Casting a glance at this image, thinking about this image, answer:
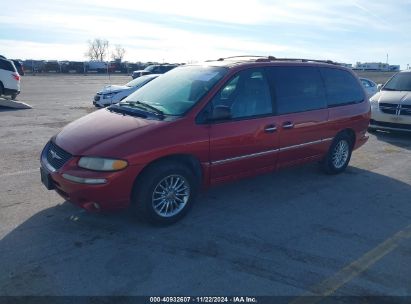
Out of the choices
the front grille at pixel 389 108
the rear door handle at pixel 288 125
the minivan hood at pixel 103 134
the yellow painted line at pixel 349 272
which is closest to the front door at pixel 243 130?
the rear door handle at pixel 288 125

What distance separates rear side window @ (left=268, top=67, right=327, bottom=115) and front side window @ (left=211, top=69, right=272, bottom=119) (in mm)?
197

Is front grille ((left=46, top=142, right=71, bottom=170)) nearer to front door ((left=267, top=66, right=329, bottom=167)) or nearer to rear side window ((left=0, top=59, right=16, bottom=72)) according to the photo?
front door ((left=267, top=66, right=329, bottom=167))

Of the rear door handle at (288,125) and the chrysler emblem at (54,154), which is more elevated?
the rear door handle at (288,125)

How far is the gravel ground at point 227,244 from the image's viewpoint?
3305 mm

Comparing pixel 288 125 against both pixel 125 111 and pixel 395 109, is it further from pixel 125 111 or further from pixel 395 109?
pixel 395 109

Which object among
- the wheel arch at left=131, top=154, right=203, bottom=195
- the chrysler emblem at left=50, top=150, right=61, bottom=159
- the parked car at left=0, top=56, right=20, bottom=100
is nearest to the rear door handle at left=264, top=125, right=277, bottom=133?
the wheel arch at left=131, top=154, right=203, bottom=195

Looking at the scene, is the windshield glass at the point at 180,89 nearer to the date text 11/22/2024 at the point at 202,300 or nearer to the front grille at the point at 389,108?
the date text 11/22/2024 at the point at 202,300

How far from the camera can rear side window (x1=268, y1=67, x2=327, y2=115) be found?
5.39 m

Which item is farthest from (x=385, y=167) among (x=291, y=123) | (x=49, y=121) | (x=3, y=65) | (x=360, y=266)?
(x=3, y=65)

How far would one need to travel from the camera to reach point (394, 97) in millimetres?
10227

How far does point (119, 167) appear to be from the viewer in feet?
13.0

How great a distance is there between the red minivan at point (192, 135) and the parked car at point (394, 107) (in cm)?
452

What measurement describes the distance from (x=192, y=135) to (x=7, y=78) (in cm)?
1479

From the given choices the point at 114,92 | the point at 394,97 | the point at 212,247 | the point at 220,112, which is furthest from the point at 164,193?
the point at 114,92
